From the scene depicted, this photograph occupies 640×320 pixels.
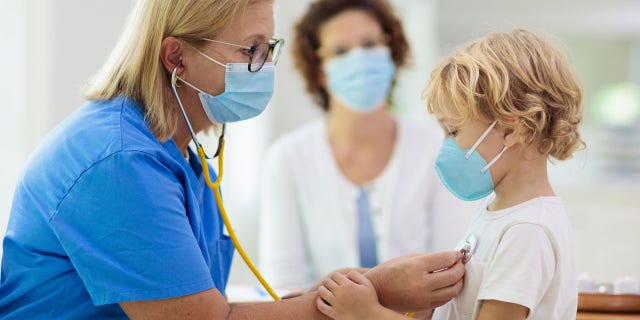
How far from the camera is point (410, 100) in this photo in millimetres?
6344

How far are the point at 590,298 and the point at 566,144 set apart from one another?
0.45 m

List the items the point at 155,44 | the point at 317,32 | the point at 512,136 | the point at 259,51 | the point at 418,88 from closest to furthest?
the point at 512,136 < the point at 155,44 < the point at 259,51 < the point at 317,32 < the point at 418,88

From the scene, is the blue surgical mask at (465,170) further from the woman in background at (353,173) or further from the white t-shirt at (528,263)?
the woman in background at (353,173)

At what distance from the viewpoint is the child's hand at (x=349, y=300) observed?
5.12 feet

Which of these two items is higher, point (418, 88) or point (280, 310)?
point (280, 310)

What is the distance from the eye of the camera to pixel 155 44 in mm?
1622

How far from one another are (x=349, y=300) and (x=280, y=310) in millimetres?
131

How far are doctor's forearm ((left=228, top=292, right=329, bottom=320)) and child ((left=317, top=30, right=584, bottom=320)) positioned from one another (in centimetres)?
2

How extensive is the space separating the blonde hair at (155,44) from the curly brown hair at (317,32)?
1.40m

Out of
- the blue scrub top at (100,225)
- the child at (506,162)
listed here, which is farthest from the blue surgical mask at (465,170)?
the blue scrub top at (100,225)

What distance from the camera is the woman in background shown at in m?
2.78

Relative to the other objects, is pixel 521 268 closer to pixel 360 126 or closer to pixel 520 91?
pixel 520 91

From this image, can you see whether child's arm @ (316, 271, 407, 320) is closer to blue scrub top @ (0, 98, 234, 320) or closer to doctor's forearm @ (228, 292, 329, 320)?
doctor's forearm @ (228, 292, 329, 320)

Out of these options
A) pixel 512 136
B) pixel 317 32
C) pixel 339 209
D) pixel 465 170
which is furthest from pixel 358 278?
pixel 317 32
